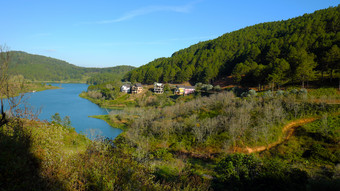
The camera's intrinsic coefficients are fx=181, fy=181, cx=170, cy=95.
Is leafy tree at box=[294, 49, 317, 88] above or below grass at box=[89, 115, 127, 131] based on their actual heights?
above

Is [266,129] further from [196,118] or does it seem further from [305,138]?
[196,118]

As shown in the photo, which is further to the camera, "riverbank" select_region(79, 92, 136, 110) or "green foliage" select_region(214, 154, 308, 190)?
"riverbank" select_region(79, 92, 136, 110)

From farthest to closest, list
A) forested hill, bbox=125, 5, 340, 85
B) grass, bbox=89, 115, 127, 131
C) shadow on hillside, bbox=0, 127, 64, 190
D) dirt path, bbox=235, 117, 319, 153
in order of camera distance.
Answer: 1. grass, bbox=89, 115, 127, 131
2. forested hill, bbox=125, 5, 340, 85
3. dirt path, bbox=235, 117, 319, 153
4. shadow on hillside, bbox=0, 127, 64, 190

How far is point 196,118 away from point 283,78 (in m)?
22.1

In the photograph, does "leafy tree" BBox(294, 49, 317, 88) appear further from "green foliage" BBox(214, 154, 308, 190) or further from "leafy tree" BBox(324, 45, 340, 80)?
"green foliage" BBox(214, 154, 308, 190)

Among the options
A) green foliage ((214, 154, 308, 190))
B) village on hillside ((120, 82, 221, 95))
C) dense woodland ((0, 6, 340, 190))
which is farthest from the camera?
village on hillside ((120, 82, 221, 95))

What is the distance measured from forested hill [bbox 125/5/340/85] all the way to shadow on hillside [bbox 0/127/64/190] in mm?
41186

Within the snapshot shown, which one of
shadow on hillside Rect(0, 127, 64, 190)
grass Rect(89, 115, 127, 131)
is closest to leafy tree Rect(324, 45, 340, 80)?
grass Rect(89, 115, 127, 131)

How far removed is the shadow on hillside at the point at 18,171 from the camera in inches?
203

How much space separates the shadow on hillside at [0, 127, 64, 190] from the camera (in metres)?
5.15

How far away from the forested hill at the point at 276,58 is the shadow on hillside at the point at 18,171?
4119cm

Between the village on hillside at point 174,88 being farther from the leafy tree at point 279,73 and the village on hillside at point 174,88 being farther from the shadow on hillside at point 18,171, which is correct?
the shadow on hillside at point 18,171

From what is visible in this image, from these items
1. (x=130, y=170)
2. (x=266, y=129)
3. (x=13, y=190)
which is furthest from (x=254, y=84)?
(x=13, y=190)

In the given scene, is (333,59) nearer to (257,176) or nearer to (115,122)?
(257,176)
